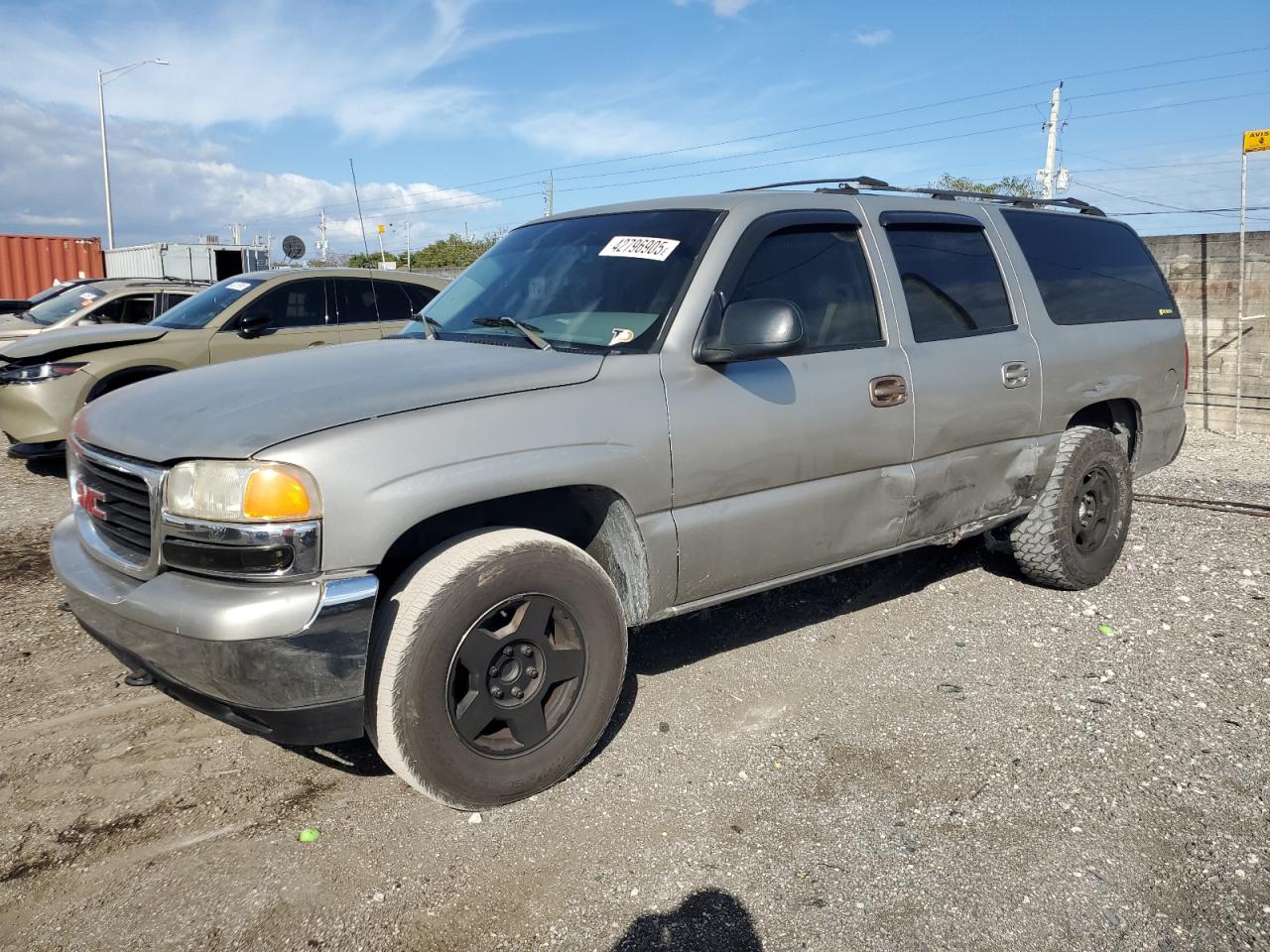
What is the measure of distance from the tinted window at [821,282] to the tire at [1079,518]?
59.1 inches

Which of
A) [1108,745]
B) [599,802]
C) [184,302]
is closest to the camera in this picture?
[599,802]

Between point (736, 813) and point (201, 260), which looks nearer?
point (736, 813)

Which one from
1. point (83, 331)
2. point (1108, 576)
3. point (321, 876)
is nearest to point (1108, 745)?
point (1108, 576)

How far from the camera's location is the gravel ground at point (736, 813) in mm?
2361

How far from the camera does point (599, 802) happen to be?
291cm

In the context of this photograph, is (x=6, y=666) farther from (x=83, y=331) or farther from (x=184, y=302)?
(x=184, y=302)

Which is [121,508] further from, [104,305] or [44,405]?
[104,305]

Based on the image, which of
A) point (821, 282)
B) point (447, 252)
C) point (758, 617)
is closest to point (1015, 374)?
point (821, 282)

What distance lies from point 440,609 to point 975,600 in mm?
3215

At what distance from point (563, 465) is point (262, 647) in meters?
0.95

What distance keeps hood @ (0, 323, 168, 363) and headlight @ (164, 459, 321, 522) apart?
5.45 metres

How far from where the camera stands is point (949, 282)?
162 inches

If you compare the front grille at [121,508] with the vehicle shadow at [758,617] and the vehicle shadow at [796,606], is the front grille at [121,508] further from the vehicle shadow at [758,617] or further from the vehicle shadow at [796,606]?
the vehicle shadow at [796,606]

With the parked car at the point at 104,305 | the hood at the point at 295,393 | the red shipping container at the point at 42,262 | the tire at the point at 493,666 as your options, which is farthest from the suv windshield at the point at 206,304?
the red shipping container at the point at 42,262
